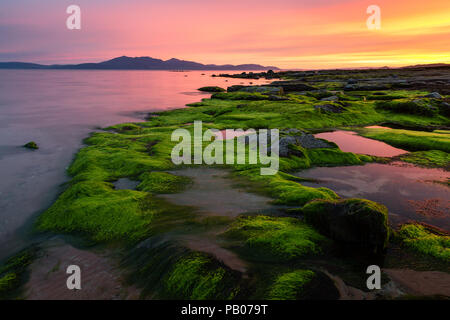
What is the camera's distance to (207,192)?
10117 mm

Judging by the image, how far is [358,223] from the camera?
6.45 meters

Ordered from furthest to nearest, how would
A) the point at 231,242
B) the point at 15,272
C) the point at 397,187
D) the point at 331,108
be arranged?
the point at 331,108 < the point at 397,187 < the point at 231,242 < the point at 15,272

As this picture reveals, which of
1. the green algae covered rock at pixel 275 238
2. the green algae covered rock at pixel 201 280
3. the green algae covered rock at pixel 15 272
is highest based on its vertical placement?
the green algae covered rock at pixel 275 238

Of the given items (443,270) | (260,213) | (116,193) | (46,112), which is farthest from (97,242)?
(46,112)

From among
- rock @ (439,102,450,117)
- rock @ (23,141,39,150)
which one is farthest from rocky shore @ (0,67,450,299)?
rock @ (439,102,450,117)

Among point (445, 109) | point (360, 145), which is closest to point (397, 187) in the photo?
point (360, 145)

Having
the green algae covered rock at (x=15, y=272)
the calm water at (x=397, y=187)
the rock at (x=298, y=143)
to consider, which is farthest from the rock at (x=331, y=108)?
the green algae covered rock at (x=15, y=272)

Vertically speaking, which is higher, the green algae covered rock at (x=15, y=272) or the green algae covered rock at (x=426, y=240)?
the green algae covered rock at (x=426, y=240)

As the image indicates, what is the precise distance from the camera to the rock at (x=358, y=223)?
20.8 ft

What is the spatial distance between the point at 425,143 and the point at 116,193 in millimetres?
18201

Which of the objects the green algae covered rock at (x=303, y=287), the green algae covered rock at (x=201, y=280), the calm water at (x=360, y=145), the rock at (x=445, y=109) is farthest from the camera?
the rock at (x=445, y=109)

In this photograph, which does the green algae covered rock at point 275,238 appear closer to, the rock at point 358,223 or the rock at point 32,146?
the rock at point 358,223

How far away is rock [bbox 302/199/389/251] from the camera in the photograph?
20.8 feet

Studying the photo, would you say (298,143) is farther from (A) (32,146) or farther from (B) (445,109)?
(B) (445,109)
